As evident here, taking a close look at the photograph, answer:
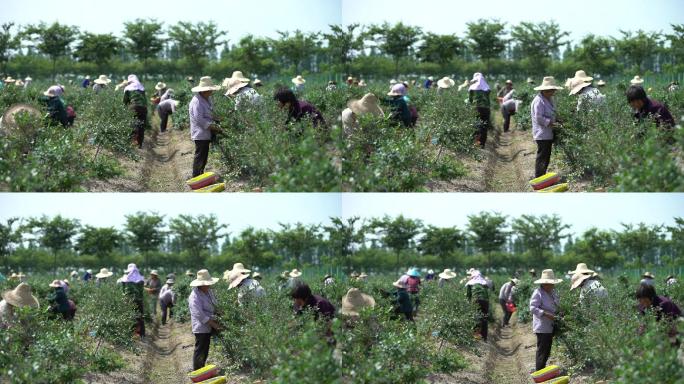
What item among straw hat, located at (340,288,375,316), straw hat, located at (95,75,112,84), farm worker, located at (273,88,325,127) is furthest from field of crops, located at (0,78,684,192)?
straw hat, located at (340,288,375,316)

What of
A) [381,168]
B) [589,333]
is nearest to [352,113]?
[381,168]

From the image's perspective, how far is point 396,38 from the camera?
61.1ft

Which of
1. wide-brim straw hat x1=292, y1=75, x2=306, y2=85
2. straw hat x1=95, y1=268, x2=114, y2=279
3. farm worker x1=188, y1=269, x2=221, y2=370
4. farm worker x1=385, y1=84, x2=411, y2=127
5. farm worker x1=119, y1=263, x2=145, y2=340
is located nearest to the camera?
farm worker x1=188, y1=269, x2=221, y2=370

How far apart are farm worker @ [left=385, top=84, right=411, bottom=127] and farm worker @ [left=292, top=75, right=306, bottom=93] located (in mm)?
902

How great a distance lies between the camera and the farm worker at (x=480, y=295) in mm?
18797

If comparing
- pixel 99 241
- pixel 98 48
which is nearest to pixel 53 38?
pixel 98 48

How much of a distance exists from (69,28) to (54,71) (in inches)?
33.3

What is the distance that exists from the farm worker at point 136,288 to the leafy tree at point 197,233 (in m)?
1.22

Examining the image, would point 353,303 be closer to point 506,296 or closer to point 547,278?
point 547,278

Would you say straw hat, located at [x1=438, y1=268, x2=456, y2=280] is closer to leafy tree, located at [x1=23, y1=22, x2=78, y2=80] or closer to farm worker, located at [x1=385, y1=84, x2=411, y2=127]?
farm worker, located at [x1=385, y1=84, x2=411, y2=127]

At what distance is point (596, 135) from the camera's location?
17.1 metres

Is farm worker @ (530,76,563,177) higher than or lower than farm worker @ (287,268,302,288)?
higher

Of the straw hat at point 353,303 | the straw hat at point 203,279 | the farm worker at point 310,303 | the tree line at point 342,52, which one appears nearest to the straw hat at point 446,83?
the tree line at point 342,52

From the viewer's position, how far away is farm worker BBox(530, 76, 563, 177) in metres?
17.5
